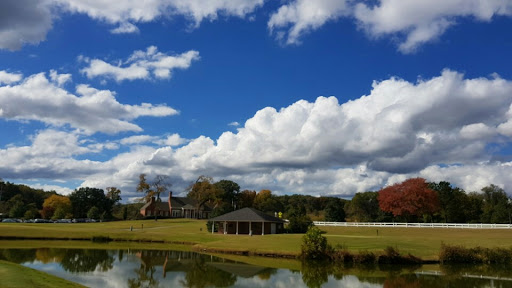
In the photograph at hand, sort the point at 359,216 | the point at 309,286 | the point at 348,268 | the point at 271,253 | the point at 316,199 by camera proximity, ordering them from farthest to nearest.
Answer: the point at 316,199
the point at 359,216
the point at 271,253
the point at 348,268
the point at 309,286

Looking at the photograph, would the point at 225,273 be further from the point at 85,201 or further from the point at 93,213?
the point at 85,201

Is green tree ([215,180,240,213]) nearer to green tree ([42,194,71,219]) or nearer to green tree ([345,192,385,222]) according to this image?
green tree ([345,192,385,222])

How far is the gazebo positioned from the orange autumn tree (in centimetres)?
2052

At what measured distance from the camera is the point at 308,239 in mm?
34625

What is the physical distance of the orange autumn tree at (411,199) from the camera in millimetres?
64562

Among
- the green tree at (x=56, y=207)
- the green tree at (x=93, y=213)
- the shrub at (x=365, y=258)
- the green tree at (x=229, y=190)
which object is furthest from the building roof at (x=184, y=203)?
the shrub at (x=365, y=258)

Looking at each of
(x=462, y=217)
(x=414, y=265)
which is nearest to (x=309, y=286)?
(x=414, y=265)

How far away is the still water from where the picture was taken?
2316 centimetres

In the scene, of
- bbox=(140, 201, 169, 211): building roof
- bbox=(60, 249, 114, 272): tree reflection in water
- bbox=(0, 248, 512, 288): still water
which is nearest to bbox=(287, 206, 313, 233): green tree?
bbox=(0, 248, 512, 288): still water

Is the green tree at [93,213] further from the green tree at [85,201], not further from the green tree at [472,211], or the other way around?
the green tree at [472,211]

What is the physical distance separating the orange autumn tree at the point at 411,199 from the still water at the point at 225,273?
3351cm

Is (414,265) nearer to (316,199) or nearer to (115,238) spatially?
(115,238)

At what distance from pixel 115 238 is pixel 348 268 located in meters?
33.7

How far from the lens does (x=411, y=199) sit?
64625mm
